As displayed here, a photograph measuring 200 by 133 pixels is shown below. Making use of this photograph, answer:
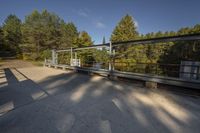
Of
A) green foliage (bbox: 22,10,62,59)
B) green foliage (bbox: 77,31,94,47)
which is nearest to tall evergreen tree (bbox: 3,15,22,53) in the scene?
green foliage (bbox: 22,10,62,59)

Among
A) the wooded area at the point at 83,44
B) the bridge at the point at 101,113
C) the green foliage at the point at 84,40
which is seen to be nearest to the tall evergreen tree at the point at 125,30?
the wooded area at the point at 83,44

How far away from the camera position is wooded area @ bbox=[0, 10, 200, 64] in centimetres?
1554

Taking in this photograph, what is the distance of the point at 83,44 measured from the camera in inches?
963

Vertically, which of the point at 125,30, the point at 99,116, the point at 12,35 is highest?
the point at 125,30

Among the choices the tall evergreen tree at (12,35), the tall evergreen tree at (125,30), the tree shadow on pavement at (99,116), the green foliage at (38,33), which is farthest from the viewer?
the tall evergreen tree at (12,35)

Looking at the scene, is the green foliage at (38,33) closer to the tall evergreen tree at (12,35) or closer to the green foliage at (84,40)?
the green foliage at (84,40)

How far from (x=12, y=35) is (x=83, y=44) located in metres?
18.7

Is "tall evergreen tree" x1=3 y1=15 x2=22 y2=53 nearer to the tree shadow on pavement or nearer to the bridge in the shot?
the bridge

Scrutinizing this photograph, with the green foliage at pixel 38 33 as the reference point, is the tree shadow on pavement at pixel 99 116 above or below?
below

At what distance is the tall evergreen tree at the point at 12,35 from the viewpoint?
95.9ft

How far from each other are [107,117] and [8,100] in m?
3.24

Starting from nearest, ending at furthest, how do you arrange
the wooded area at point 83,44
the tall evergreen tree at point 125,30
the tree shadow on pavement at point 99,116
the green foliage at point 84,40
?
the tree shadow on pavement at point 99,116
the wooded area at point 83,44
the tall evergreen tree at point 125,30
the green foliage at point 84,40

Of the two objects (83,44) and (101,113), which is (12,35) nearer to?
(83,44)

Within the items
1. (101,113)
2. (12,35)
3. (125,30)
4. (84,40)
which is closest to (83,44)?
(84,40)
